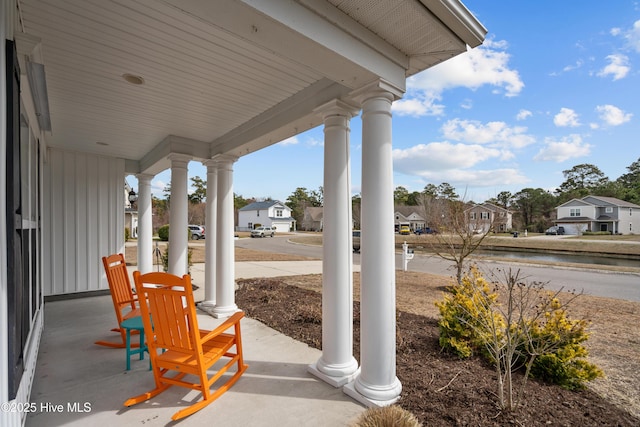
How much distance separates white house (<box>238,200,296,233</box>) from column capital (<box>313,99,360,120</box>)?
38.4 meters

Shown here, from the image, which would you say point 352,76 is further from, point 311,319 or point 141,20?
point 311,319

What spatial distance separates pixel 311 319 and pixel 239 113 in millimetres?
2987

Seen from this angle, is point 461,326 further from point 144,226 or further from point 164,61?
point 144,226

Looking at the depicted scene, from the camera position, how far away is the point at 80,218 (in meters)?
5.85

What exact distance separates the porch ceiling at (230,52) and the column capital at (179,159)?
0.77m

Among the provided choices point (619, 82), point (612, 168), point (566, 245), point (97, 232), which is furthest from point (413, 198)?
point (97, 232)

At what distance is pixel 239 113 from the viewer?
366cm

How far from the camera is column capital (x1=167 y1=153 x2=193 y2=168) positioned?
4.62 metres

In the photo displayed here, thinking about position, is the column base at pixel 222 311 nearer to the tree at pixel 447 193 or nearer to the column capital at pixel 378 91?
the column capital at pixel 378 91

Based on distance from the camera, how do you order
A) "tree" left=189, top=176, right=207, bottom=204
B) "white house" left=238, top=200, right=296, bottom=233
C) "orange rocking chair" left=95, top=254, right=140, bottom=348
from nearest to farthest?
"orange rocking chair" left=95, top=254, right=140, bottom=348
"tree" left=189, top=176, right=207, bottom=204
"white house" left=238, top=200, right=296, bottom=233

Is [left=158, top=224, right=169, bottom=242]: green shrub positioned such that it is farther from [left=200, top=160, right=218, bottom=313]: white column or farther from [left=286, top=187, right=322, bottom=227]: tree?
[left=286, top=187, right=322, bottom=227]: tree

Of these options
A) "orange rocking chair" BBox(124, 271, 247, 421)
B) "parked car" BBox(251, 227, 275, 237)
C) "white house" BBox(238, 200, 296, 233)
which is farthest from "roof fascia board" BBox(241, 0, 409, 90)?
"white house" BBox(238, 200, 296, 233)

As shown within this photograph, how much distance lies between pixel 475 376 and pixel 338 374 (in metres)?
1.24

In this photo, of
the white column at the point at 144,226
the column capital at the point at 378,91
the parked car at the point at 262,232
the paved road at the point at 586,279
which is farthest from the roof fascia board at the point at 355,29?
the parked car at the point at 262,232
